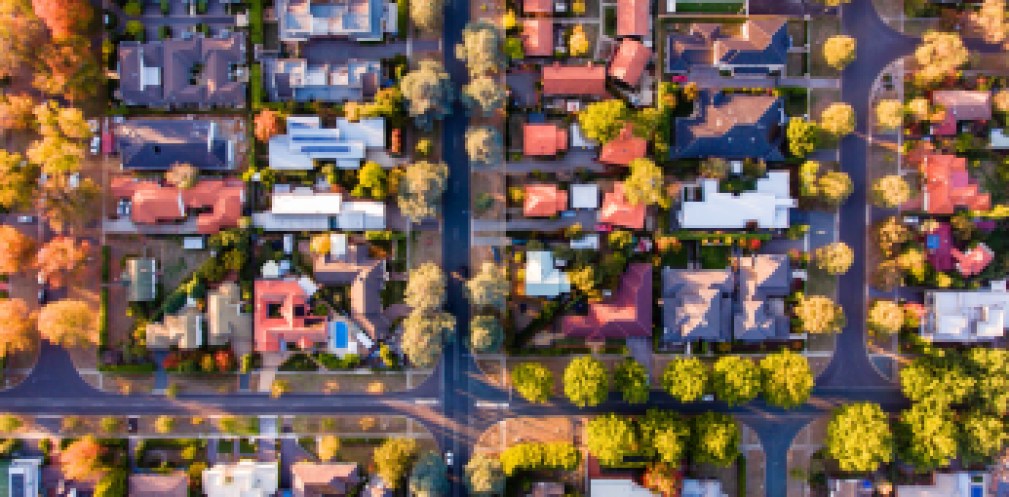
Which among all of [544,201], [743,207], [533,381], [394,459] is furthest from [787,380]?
[394,459]

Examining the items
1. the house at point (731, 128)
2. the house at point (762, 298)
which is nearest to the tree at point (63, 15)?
the house at point (731, 128)

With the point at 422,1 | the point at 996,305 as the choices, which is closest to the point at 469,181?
the point at 422,1

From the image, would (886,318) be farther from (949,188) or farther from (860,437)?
(949,188)

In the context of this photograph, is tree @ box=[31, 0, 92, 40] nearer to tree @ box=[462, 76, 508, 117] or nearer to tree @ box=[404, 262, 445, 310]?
tree @ box=[462, 76, 508, 117]

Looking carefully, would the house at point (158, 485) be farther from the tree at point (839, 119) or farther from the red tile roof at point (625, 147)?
the tree at point (839, 119)

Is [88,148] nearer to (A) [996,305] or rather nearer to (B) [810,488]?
(B) [810,488]

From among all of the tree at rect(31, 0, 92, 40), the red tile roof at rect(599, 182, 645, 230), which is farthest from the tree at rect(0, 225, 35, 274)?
the red tile roof at rect(599, 182, 645, 230)
